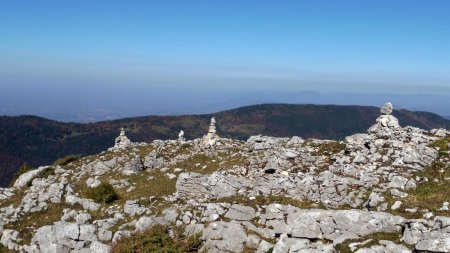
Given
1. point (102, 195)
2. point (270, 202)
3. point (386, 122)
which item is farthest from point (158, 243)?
point (386, 122)

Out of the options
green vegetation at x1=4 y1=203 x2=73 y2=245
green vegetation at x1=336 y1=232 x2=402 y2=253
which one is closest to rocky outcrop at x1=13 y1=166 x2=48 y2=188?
green vegetation at x1=4 y1=203 x2=73 y2=245

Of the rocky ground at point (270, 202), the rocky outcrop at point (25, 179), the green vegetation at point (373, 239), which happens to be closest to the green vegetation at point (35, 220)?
the rocky ground at point (270, 202)

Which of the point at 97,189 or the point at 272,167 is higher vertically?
the point at 272,167

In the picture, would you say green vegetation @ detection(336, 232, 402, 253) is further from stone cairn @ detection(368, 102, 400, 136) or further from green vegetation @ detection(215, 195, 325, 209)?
stone cairn @ detection(368, 102, 400, 136)

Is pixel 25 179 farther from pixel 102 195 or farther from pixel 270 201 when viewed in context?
pixel 270 201

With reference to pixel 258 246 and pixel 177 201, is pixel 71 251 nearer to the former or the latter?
pixel 177 201

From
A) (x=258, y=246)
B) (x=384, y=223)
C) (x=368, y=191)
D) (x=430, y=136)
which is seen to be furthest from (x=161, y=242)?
(x=430, y=136)
